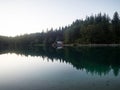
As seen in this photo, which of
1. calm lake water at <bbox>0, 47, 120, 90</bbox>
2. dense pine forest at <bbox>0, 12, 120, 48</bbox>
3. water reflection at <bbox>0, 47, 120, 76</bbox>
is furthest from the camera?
dense pine forest at <bbox>0, 12, 120, 48</bbox>

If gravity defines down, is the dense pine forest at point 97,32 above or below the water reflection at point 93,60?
above

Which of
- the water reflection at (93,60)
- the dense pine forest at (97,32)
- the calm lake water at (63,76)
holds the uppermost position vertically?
the dense pine forest at (97,32)

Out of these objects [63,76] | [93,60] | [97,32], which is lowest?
[63,76]

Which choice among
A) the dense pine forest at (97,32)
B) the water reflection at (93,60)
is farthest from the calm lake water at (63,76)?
the dense pine forest at (97,32)

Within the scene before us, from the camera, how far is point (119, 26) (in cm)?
9638

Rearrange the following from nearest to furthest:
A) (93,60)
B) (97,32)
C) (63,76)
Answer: (63,76), (93,60), (97,32)

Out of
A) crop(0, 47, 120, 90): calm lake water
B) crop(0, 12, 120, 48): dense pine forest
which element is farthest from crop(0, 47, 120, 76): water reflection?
crop(0, 12, 120, 48): dense pine forest

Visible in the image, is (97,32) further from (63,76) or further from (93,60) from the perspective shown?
(63,76)

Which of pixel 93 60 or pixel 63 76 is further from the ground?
pixel 93 60

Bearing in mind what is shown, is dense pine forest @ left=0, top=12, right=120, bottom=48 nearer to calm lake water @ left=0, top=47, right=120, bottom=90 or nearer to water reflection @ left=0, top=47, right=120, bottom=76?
water reflection @ left=0, top=47, right=120, bottom=76

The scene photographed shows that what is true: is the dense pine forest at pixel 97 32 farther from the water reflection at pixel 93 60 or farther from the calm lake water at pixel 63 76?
the calm lake water at pixel 63 76

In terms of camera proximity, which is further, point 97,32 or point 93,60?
point 97,32

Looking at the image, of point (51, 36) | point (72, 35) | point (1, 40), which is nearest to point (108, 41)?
point (72, 35)

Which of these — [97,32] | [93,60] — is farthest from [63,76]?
[97,32]
